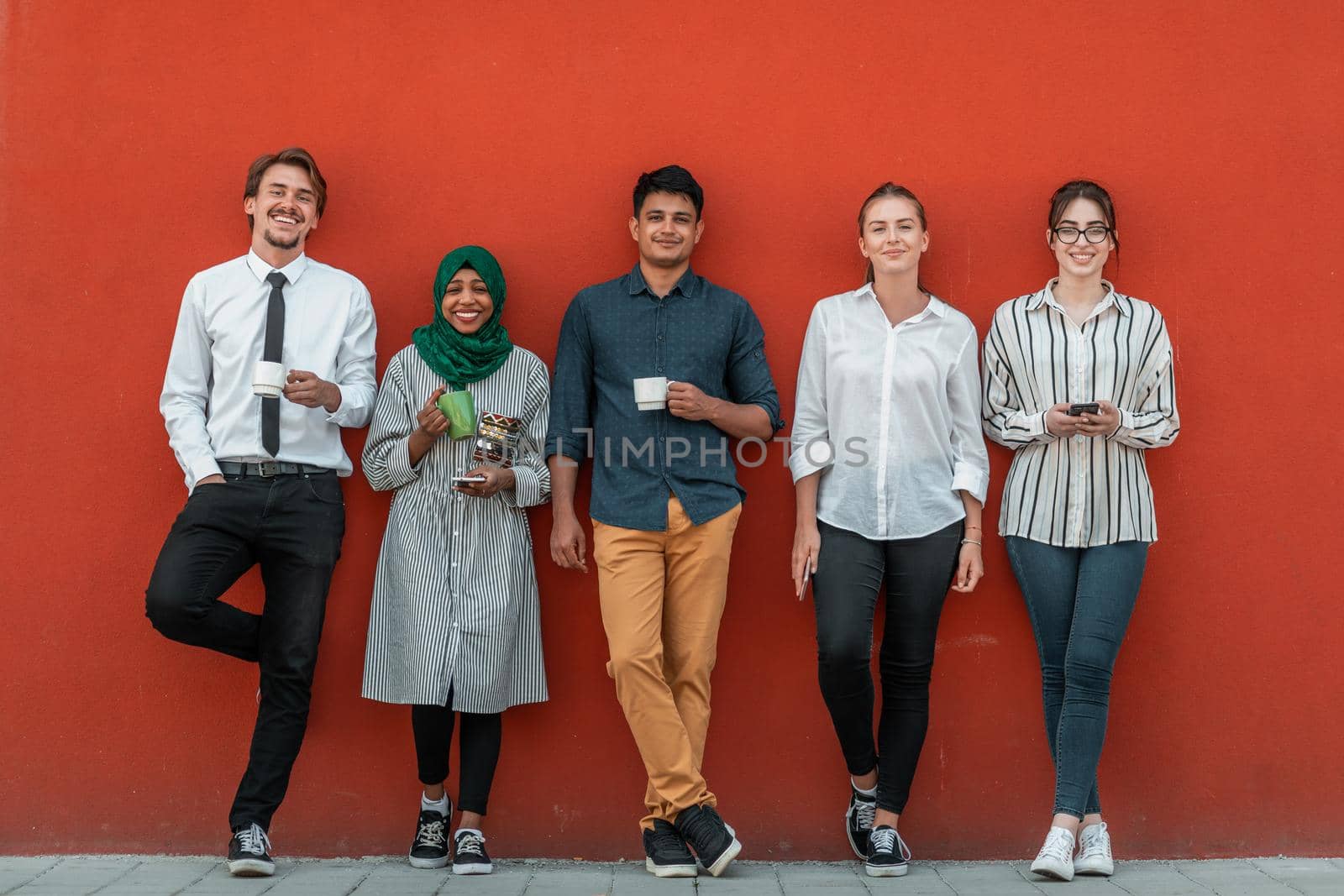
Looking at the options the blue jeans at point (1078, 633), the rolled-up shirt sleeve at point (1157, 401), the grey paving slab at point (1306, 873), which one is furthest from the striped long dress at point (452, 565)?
the grey paving slab at point (1306, 873)

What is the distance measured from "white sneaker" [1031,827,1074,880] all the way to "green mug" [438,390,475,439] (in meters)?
2.24

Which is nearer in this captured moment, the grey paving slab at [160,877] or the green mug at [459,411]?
the grey paving slab at [160,877]

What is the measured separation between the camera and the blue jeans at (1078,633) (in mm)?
3752

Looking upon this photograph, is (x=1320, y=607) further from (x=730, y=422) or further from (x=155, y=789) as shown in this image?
Answer: (x=155, y=789)

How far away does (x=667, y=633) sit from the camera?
3902mm

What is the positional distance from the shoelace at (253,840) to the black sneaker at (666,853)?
1214 millimetres

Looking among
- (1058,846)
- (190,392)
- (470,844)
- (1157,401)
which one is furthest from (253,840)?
(1157,401)

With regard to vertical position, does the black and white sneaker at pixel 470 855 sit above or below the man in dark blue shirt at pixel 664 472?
below

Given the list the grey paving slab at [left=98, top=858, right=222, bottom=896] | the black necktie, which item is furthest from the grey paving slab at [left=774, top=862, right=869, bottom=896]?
the black necktie

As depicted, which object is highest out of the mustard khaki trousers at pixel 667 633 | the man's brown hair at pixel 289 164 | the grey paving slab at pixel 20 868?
the man's brown hair at pixel 289 164

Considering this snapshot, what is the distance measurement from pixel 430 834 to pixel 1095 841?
218 cm

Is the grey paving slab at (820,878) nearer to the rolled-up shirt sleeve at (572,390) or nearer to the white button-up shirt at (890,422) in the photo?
the white button-up shirt at (890,422)

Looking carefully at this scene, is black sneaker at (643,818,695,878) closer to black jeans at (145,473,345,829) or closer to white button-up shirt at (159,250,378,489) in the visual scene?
black jeans at (145,473,345,829)

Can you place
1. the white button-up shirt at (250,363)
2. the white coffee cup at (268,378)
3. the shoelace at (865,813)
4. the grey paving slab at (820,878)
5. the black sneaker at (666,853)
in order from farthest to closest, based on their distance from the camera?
the shoelace at (865,813)
the white button-up shirt at (250,363)
the black sneaker at (666,853)
the grey paving slab at (820,878)
the white coffee cup at (268,378)
